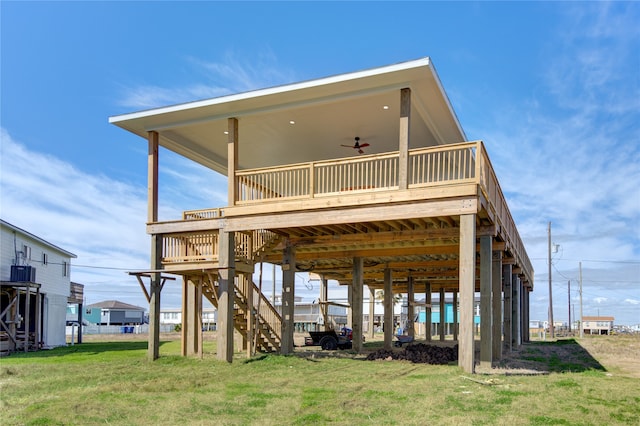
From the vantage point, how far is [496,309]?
18.4 m

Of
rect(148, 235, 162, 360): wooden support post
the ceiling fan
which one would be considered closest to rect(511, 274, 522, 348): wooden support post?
the ceiling fan

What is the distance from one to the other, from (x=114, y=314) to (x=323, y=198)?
69.0m

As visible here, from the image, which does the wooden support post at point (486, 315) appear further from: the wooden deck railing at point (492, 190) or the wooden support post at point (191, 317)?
the wooden support post at point (191, 317)

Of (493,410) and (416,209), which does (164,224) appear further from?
(493,410)

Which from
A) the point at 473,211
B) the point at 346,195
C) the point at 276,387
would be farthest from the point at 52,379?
the point at 473,211

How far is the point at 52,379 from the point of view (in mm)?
13062

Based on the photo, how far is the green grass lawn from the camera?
27.8 feet

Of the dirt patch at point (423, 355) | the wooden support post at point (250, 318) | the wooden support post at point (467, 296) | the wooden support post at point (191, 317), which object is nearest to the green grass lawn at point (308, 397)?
the wooden support post at point (467, 296)

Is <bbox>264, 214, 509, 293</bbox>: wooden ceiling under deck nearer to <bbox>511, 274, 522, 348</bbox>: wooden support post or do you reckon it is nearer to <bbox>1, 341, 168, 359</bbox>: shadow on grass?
<bbox>511, 274, 522, 348</bbox>: wooden support post

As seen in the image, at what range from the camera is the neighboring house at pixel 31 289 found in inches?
1058

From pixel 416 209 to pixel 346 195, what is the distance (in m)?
2.02

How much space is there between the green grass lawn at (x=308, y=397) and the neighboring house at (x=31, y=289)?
13641 millimetres

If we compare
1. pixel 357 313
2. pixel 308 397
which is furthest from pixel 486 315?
pixel 357 313

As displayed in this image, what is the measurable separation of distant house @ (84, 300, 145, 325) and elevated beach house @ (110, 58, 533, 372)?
5822 cm
